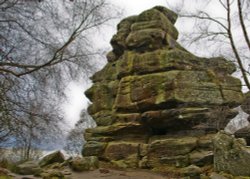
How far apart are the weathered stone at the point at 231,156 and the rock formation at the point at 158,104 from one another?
4376 mm

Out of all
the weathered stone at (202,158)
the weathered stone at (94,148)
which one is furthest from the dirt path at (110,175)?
the weathered stone at (94,148)

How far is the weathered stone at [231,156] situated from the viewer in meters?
12.7

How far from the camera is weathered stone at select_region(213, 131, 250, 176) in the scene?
12.7 meters

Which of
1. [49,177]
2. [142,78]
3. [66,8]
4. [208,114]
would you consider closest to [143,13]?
[142,78]

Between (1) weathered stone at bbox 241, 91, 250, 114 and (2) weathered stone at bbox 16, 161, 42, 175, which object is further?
(1) weathered stone at bbox 241, 91, 250, 114

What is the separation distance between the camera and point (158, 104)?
21.1 metres

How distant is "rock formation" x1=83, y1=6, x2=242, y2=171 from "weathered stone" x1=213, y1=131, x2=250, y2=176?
438 cm

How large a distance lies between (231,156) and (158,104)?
8.36 m

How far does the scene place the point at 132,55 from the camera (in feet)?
78.1

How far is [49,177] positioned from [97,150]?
9006 mm

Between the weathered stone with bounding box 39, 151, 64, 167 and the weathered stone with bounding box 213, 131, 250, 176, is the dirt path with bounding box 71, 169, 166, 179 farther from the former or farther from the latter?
the weathered stone with bounding box 213, 131, 250, 176

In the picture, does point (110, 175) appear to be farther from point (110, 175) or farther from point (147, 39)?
point (147, 39)

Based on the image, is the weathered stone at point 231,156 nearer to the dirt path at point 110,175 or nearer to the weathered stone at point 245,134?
the dirt path at point 110,175

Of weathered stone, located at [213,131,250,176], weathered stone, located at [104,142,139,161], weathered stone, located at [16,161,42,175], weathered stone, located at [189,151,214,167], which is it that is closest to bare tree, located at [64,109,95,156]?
weathered stone, located at [104,142,139,161]
